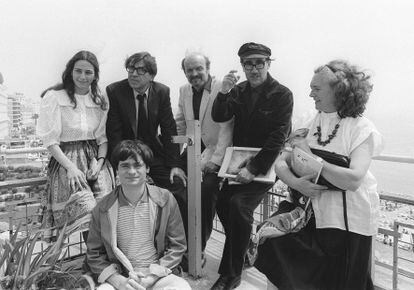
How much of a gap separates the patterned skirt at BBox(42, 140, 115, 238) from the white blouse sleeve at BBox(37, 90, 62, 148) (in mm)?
115

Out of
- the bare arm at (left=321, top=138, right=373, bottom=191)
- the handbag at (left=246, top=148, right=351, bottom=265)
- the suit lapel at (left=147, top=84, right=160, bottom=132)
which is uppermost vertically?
the suit lapel at (left=147, top=84, right=160, bottom=132)

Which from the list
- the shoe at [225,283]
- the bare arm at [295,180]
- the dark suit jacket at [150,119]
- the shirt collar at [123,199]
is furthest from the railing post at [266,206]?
the shirt collar at [123,199]

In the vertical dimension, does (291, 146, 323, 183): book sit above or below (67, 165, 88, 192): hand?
above

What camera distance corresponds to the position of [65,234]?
1.82 m

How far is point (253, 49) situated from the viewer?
2.42m

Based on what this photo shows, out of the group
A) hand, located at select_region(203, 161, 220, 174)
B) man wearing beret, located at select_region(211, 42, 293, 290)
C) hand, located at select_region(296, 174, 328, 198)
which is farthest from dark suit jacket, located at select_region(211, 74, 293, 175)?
hand, located at select_region(296, 174, 328, 198)

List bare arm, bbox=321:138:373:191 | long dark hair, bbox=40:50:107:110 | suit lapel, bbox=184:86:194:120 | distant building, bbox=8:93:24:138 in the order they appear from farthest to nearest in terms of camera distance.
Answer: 1. distant building, bbox=8:93:24:138
2. suit lapel, bbox=184:86:194:120
3. long dark hair, bbox=40:50:107:110
4. bare arm, bbox=321:138:373:191

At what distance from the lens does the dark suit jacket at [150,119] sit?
8.49 ft

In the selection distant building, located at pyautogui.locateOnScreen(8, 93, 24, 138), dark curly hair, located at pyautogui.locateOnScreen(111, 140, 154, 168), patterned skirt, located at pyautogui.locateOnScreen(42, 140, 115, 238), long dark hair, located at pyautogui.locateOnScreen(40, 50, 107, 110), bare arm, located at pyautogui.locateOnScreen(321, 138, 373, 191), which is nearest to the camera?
bare arm, located at pyautogui.locateOnScreen(321, 138, 373, 191)

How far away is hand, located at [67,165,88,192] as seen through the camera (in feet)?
7.61

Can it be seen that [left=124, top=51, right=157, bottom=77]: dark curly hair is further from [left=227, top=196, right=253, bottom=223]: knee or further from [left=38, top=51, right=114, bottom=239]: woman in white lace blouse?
[left=227, top=196, right=253, bottom=223]: knee

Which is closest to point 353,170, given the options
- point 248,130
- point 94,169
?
point 248,130

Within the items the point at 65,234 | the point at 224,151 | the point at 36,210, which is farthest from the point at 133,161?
the point at 36,210

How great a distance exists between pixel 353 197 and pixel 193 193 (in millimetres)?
1042
